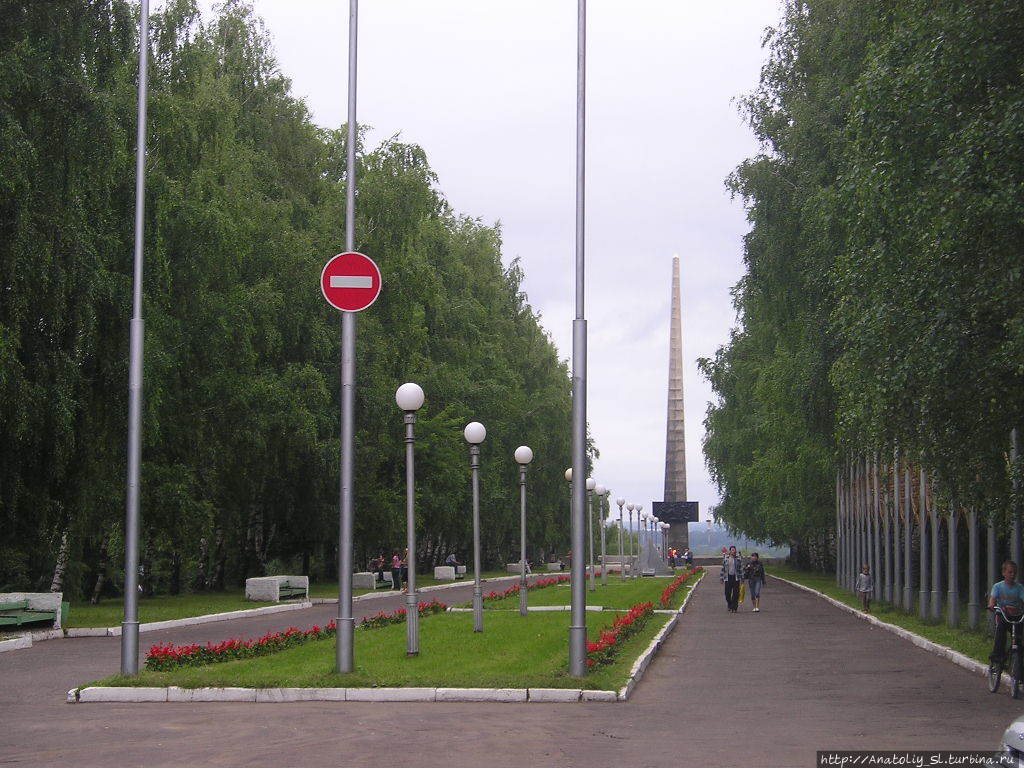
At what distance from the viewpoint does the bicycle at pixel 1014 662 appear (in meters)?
14.8

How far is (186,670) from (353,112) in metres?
7.17

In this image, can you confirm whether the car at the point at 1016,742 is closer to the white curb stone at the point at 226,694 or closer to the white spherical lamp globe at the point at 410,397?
the white curb stone at the point at 226,694

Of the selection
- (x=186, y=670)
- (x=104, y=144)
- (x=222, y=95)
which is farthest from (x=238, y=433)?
(x=186, y=670)

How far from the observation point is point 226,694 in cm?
1455

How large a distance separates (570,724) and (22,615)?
1595 cm

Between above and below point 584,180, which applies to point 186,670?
below

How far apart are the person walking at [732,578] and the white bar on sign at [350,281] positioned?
70.2ft

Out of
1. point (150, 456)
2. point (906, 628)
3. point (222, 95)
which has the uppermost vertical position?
point (222, 95)

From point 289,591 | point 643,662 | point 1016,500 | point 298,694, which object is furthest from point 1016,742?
point 289,591

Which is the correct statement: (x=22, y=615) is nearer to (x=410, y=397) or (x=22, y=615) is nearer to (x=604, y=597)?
(x=410, y=397)

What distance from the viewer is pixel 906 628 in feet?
86.9

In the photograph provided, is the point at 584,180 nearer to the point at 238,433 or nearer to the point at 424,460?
the point at 238,433

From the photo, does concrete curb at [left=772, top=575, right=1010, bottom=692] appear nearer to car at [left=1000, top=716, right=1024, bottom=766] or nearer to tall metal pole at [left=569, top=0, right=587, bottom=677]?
tall metal pole at [left=569, top=0, right=587, bottom=677]

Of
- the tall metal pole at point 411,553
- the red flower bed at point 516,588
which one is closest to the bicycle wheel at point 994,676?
the tall metal pole at point 411,553
